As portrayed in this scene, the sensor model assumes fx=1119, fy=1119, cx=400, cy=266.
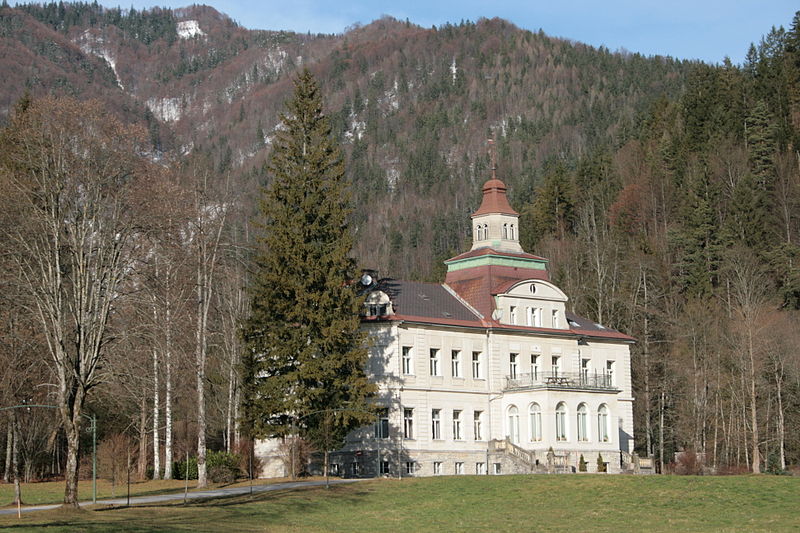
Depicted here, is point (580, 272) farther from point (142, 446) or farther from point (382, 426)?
point (142, 446)

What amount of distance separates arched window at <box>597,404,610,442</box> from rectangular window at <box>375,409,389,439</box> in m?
12.1

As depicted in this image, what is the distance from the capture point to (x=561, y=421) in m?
59.6

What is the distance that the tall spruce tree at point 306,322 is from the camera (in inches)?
2018

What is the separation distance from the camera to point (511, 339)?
62.1m

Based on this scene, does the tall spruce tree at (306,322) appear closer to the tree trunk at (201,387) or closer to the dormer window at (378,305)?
the tree trunk at (201,387)

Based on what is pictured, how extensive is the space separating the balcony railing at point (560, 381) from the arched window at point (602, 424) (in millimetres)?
1233

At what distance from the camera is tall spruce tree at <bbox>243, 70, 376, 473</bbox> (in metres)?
51.2

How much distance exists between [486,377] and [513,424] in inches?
116

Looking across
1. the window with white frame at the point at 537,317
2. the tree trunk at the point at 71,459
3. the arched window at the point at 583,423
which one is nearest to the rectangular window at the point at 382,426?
the arched window at the point at 583,423

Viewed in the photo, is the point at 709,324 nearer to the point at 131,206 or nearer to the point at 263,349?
the point at 263,349

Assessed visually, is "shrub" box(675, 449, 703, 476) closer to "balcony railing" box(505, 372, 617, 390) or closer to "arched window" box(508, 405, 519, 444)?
"balcony railing" box(505, 372, 617, 390)

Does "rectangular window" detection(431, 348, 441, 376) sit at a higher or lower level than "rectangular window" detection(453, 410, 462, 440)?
higher

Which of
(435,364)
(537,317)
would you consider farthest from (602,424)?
(435,364)

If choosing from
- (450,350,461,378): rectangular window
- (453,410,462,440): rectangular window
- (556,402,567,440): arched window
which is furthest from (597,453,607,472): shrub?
(450,350,461,378): rectangular window
